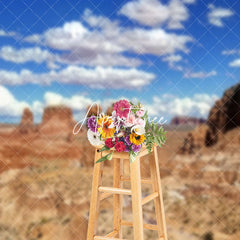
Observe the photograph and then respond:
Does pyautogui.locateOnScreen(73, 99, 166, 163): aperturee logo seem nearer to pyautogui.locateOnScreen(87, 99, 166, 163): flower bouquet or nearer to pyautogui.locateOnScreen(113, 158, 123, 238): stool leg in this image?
pyautogui.locateOnScreen(87, 99, 166, 163): flower bouquet

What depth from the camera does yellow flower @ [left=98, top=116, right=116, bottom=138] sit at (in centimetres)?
253

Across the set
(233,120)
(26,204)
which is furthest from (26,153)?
(233,120)

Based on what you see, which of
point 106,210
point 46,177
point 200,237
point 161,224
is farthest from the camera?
point 46,177

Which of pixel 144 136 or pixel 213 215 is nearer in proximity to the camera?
pixel 144 136

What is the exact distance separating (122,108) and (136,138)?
0.74 feet

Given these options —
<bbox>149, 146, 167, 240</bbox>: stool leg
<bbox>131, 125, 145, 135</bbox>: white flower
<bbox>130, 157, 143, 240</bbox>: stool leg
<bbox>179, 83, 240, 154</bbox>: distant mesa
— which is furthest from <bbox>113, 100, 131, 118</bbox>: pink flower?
<bbox>179, 83, 240, 154</bbox>: distant mesa

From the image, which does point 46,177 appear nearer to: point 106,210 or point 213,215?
point 106,210

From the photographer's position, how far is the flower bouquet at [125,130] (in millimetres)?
2484

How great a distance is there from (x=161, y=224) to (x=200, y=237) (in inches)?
51.4

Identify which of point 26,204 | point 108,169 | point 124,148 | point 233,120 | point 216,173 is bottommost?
point 124,148

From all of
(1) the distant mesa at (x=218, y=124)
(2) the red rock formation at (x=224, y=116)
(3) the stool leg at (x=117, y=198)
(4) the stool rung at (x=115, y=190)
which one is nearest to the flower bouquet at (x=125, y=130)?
(4) the stool rung at (x=115, y=190)

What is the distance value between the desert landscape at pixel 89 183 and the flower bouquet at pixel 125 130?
1.34 meters

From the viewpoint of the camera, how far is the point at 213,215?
4.20m

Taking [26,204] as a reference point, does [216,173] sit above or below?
above
